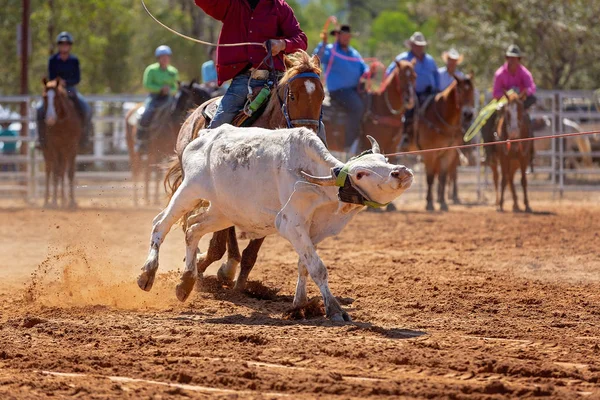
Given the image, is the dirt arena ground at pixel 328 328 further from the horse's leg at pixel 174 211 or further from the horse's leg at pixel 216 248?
the horse's leg at pixel 174 211

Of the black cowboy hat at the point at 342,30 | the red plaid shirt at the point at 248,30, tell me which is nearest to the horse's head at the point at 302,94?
the red plaid shirt at the point at 248,30

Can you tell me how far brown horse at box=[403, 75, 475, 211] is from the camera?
18094mm

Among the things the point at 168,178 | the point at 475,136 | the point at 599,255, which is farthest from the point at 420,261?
the point at 475,136

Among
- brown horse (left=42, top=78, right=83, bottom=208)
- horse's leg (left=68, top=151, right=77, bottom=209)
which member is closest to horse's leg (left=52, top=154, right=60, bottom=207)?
brown horse (left=42, top=78, right=83, bottom=208)

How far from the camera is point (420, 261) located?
10.6 m

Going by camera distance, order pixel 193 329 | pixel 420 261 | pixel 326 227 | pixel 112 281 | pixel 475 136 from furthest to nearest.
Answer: pixel 475 136
pixel 420 261
pixel 112 281
pixel 326 227
pixel 193 329

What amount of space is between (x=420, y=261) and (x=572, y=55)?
19.7m

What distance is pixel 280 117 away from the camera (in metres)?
8.23

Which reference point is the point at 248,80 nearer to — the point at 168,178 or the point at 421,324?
the point at 168,178

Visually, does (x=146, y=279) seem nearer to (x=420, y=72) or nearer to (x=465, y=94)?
(x=465, y=94)

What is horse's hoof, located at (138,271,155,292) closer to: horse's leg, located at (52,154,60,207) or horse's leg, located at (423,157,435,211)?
horse's leg, located at (423,157,435,211)

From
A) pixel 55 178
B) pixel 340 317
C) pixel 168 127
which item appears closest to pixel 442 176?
pixel 168 127

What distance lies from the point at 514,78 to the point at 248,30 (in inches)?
396

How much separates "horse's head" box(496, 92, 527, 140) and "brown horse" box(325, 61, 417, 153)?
162cm
